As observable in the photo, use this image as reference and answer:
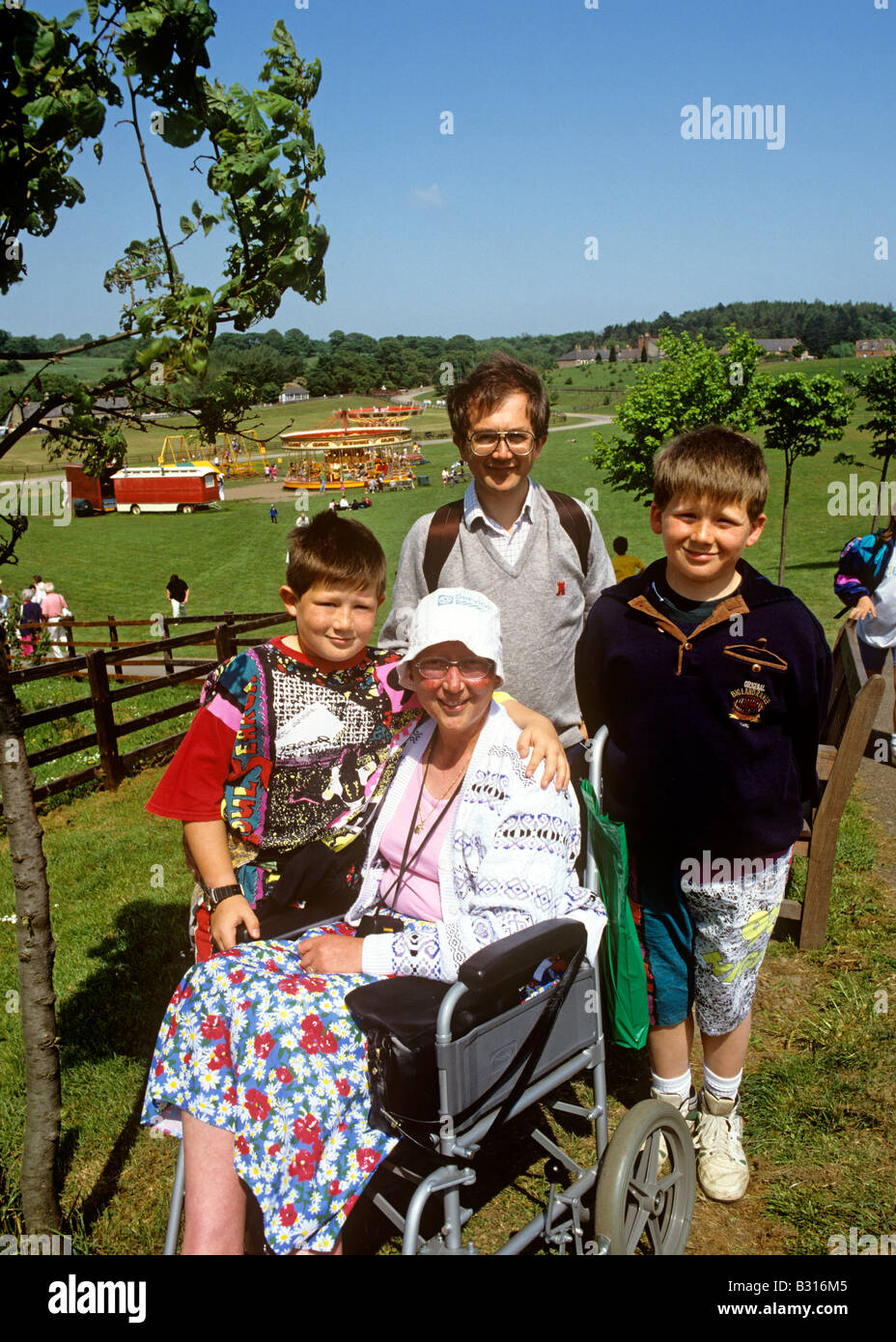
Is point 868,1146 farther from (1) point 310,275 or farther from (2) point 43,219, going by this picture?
(2) point 43,219

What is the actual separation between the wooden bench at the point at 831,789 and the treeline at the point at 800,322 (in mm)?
37816

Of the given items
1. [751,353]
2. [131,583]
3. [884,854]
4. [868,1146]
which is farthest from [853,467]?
[868,1146]

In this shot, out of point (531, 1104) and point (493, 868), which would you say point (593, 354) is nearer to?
point (493, 868)

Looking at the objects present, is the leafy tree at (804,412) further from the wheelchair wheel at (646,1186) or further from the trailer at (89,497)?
the trailer at (89,497)

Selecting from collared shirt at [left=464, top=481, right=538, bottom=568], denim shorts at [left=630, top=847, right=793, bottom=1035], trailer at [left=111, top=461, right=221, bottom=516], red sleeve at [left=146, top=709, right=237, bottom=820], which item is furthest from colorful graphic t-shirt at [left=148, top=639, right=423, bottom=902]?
trailer at [left=111, top=461, right=221, bottom=516]

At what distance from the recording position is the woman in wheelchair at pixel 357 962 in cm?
220

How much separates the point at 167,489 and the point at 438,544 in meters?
62.6

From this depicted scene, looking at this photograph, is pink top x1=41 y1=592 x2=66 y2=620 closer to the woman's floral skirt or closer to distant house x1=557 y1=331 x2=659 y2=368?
the woman's floral skirt

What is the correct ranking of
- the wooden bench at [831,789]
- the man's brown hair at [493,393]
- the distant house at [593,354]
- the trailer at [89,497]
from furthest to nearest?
the distant house at [593,354]
the trailer at [89,497]
the wooden bench at [831,789]
the man's brown hair at [493,393]

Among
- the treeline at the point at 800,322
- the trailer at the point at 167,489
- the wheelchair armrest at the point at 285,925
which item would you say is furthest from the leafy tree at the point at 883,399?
the trailer at the point at 167,489

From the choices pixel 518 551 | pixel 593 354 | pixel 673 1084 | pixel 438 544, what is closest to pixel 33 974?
pixel 438 544

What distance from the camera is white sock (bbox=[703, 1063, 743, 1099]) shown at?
3107 mm
